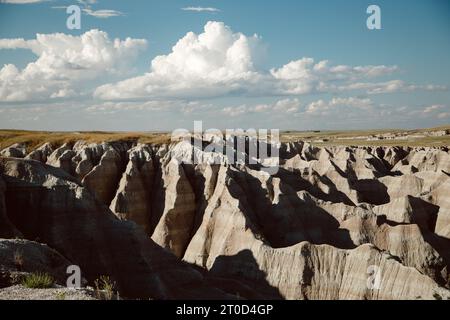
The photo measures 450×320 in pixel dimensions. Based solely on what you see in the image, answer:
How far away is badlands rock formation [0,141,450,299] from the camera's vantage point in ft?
82.6

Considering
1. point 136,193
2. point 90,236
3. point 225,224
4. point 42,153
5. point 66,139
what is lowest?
point 225,224

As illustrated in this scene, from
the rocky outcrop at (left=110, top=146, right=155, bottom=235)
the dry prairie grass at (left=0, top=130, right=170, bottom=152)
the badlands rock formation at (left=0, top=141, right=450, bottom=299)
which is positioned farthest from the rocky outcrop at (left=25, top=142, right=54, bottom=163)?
the rocky outcrop at (left=110, top=146, right=155, bottom=235)

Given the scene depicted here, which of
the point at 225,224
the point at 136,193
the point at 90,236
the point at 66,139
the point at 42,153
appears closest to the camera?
the point at 90,236

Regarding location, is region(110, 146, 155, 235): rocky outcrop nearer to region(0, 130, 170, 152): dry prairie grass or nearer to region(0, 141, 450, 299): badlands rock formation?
region(0, 141, 450, 299): badlands rock formation

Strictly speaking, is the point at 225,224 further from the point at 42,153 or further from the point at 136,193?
the point at 42,153

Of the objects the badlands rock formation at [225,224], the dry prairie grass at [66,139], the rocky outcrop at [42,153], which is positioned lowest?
the badlands rock formation at [225,224]

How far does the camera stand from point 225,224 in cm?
3697

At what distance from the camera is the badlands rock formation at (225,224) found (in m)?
25.2

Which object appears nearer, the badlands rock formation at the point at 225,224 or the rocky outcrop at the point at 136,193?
the badlands rock formation at the point at 225,224

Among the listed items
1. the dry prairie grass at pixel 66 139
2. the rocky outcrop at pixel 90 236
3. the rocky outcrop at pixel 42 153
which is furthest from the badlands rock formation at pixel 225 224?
the dry prairie grass at pixel 66 139

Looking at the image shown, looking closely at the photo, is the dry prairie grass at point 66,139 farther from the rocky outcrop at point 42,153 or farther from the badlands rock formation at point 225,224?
the rocky outcrop at point 42,153

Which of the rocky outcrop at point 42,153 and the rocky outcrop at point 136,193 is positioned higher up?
the rocky outcrop at point 42,153

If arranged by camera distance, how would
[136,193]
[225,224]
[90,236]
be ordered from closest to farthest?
[90,236] < [225,224] < [136,193]

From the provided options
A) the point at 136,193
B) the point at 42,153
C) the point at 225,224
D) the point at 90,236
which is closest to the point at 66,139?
the point at 42,153
